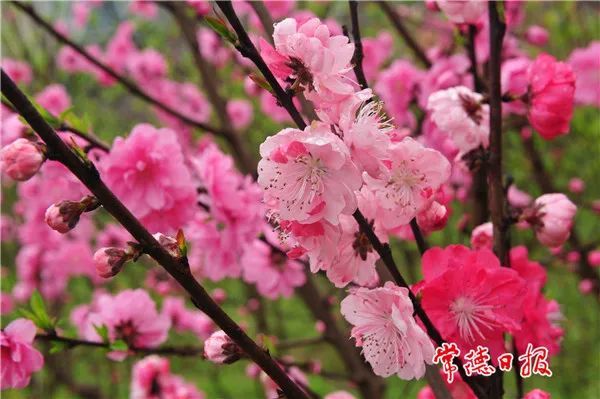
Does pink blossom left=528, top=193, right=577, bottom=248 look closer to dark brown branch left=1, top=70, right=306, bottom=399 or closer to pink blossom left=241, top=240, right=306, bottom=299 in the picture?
dark brown branch left=1, top=70, right=306, bottom=399

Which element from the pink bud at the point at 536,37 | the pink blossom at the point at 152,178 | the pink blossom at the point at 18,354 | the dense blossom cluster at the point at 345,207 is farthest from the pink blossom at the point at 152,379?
the pink bud at the point at 536,37

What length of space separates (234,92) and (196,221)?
354 centimetres

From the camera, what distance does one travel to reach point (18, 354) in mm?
880

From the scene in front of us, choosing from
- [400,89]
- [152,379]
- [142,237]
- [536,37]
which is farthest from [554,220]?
[536,37]

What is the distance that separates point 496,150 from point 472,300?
267mm

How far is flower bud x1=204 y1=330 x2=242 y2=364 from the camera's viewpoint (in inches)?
28.6

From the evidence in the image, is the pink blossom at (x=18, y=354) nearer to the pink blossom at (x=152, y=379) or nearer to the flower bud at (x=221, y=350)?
the flower bud at (x=221, y=350)

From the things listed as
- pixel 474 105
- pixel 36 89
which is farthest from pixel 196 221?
pixel 36 89

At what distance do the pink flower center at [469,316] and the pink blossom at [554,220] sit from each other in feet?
0.76

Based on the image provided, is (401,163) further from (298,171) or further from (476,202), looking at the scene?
(476,202)

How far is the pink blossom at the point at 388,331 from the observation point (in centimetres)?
66

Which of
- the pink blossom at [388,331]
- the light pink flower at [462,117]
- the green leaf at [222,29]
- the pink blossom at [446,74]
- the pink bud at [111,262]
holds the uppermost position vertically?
the green leaf at [222,29]

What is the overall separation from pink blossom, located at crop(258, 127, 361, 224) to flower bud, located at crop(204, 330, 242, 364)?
0.62ft

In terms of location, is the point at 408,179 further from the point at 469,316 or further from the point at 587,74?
the point at 587,74
